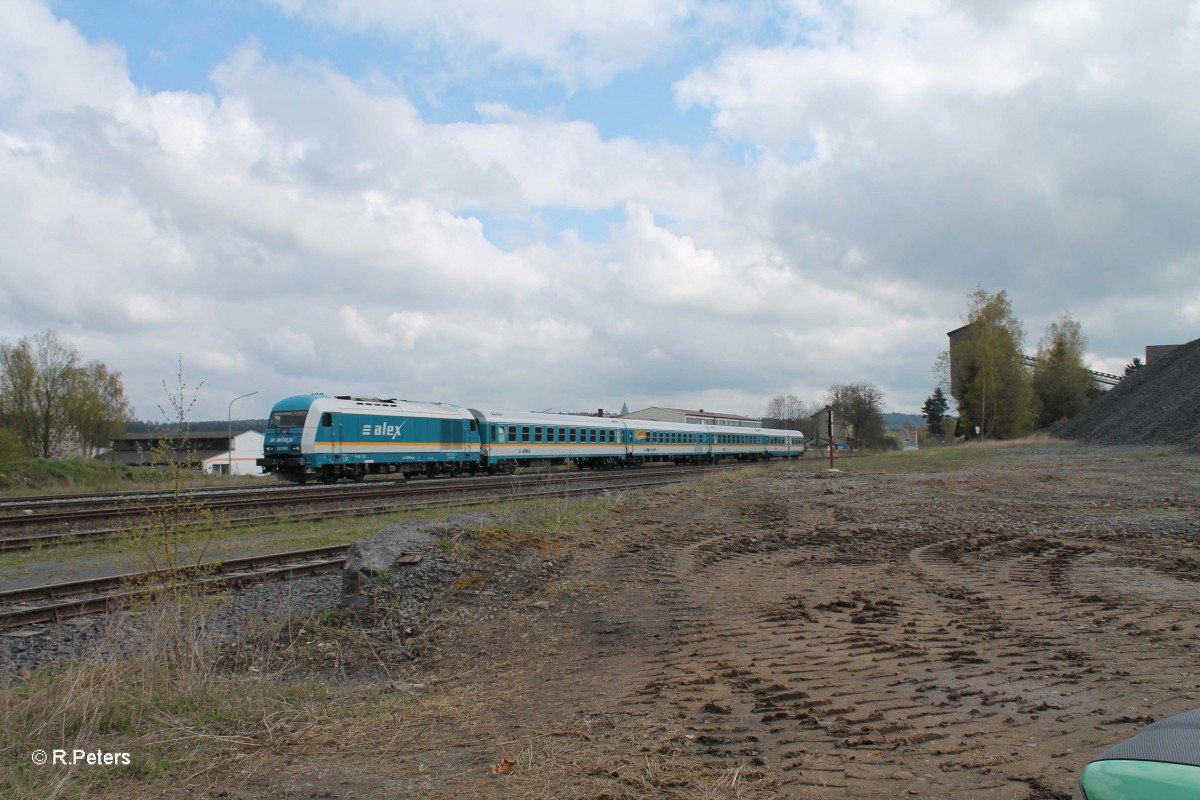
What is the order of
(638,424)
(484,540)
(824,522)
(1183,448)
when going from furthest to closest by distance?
(638,424) → (1183,448) → (824,522) → (484,540)

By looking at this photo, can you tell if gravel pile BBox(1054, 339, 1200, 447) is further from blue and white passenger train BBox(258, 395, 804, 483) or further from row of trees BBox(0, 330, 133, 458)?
row of trees BBox(0, 330, 133, 458)

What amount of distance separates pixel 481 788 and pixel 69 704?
9.32 ft

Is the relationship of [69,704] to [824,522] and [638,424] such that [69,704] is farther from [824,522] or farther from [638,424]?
[638,424]

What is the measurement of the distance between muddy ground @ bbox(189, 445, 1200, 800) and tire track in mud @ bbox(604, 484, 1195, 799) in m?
0.02

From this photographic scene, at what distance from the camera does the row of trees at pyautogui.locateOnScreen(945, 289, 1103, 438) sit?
6047cm

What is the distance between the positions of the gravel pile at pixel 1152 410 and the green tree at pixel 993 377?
6.53 metres

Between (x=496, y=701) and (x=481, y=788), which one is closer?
(x=481, y=788)

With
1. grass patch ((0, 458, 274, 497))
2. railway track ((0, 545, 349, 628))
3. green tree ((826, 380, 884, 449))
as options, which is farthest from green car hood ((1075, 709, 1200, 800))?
green tree ((826, 380, 884, 449))

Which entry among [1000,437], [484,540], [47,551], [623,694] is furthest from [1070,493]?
[1000,437]

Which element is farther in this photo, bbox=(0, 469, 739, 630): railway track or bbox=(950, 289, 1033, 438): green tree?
bbox=(950, 289, 1033, 438): green tree

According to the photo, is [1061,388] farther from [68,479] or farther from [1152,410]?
[68,479]

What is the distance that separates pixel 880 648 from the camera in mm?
5949

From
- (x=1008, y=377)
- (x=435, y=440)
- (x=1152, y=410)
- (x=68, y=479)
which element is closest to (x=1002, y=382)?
(x=1008, y=377)

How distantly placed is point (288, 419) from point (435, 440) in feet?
22.2
